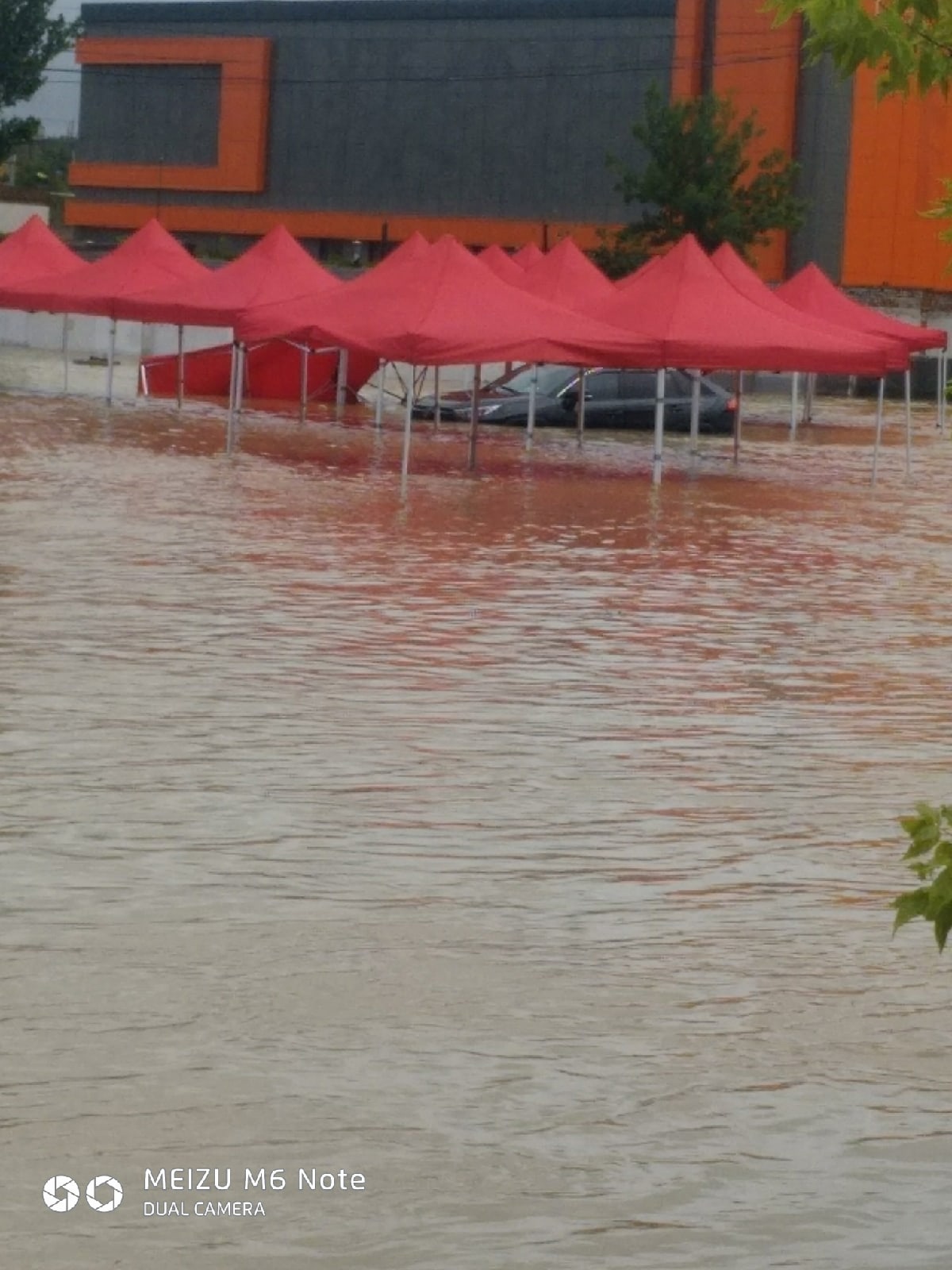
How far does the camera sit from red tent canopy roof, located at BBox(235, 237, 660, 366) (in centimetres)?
2525

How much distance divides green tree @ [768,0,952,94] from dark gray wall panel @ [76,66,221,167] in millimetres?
72809

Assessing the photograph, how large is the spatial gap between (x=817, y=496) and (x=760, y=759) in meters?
16.5

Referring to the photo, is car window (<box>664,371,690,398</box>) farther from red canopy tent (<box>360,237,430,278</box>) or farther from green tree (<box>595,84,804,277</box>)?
green tree (<box>595,84,804,277</box>)

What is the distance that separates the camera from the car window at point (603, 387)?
3850 cm

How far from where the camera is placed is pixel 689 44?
65562mm

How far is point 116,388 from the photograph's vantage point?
42.2m

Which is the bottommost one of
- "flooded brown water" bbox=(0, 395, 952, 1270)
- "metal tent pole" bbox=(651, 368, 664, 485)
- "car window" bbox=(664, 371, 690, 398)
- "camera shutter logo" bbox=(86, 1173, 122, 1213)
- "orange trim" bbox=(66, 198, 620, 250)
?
"camera shutter logo" bbox=(86, 1173, 122, 1213)

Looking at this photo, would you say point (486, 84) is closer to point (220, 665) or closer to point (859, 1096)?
point (220, 665)

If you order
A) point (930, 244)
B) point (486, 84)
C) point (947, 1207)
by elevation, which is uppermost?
point (486, 84)

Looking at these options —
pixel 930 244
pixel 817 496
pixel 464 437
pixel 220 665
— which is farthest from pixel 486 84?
pixel 220 665

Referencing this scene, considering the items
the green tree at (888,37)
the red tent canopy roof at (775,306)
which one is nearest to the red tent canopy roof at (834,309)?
the red tent canopy roof at (775,306)

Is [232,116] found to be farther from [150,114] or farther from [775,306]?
[775,306]

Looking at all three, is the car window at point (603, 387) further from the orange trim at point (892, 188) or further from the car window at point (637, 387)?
the orange trim at point (892, 188)

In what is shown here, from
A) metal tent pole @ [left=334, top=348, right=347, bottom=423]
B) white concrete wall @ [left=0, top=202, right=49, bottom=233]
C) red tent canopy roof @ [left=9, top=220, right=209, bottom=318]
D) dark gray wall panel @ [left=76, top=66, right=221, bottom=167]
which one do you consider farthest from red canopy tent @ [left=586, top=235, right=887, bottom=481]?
white concrete wall @ [left=0, top=202, right=49, bottom=233]
